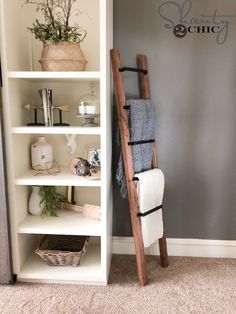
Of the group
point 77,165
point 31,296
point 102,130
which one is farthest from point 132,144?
point 31,296

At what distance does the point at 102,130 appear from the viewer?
1.80 meters

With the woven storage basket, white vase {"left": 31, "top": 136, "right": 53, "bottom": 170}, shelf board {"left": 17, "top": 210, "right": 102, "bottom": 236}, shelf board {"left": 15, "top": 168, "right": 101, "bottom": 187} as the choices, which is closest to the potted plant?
white vase {"left": 31, "top": 136, "right": 53, "bottom": 170}

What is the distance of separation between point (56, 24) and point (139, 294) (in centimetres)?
176

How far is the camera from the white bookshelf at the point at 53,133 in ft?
5.81

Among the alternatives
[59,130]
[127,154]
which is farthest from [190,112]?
[59,130]

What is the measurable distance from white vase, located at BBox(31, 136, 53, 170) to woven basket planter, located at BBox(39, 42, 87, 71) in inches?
21.3

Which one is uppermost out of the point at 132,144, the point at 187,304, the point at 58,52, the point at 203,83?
the point at 58,52

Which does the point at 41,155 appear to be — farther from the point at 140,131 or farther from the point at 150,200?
the point at 150,200

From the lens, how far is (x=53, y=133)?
73.3 inches

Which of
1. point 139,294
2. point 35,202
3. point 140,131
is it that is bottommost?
point 139,294

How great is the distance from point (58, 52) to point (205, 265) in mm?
1832

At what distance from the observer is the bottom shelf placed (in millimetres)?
1976

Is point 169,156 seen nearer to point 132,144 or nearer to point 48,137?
point 132,144

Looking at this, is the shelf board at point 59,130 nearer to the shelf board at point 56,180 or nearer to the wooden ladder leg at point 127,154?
the wooden ladder leg at point 127,154
